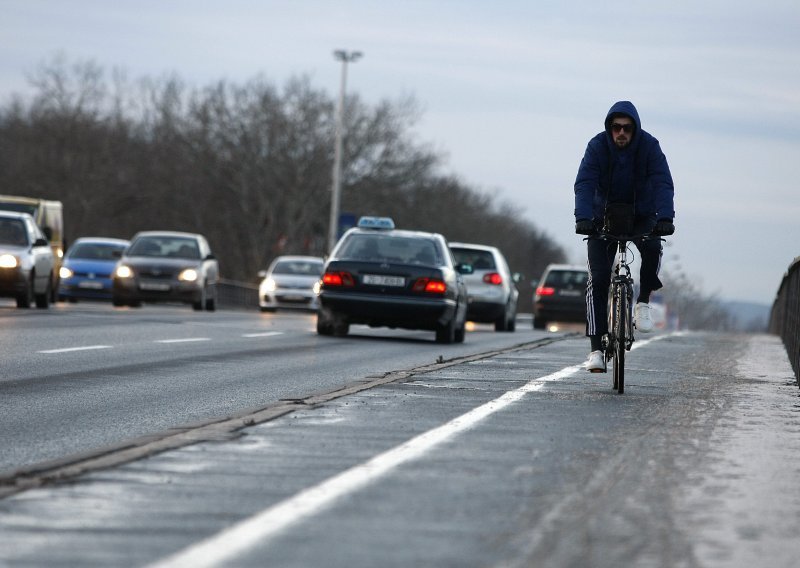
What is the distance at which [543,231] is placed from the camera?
193 m

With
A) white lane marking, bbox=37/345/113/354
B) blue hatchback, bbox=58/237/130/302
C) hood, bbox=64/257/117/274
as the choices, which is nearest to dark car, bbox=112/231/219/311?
blue hatchback, bbox=58/237/130/302

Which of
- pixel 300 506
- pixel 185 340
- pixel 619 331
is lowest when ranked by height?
pixel 300 506

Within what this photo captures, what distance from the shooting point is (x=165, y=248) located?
3512 cm

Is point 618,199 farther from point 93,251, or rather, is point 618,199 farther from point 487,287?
point 93,251

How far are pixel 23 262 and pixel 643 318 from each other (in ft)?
58.4

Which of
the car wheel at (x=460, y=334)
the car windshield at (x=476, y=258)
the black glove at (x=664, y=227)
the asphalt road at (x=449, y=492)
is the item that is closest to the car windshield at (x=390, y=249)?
the car wheel at (x=460, y=334)

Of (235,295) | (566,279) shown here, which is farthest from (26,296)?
(235,295)

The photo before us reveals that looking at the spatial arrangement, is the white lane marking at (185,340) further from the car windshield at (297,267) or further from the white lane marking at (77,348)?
the car windshield at (297,267)

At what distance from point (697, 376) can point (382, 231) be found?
9256 mm

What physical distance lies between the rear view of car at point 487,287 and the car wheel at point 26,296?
7.76 meters

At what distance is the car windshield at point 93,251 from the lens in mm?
41125

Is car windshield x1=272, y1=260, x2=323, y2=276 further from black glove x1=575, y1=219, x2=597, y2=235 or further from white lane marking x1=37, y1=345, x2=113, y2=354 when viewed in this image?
black glove x1=575, y1=219, x2=597, y2=235

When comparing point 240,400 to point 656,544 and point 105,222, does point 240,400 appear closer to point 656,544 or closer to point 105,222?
point 656,544

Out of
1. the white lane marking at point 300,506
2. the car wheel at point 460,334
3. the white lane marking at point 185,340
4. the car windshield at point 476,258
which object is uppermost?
the car windshield at point 476,258
